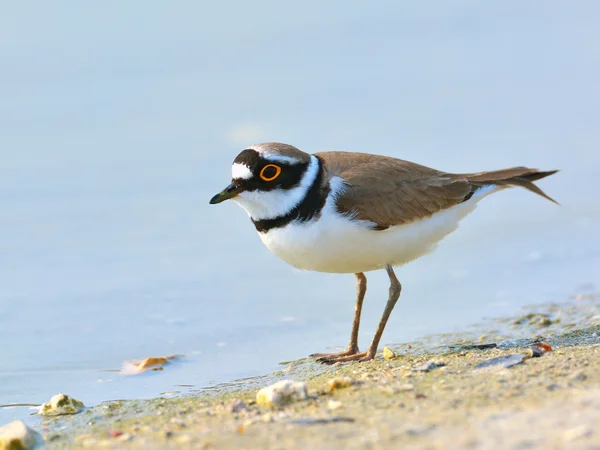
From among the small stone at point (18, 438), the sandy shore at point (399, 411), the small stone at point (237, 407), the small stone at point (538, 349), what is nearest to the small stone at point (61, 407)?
the sandy shore at point (399, 411)

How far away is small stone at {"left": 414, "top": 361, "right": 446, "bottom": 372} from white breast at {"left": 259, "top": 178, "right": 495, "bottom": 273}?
1.03 metres

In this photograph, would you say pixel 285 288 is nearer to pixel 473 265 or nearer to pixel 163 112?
pixel 473 265

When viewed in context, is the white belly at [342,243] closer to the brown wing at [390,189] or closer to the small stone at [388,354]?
the brown wing at [390,189]

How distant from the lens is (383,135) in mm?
10562

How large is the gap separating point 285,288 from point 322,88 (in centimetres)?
371

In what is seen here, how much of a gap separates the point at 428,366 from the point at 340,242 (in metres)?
1.11

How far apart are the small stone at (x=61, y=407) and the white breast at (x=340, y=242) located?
1613mm

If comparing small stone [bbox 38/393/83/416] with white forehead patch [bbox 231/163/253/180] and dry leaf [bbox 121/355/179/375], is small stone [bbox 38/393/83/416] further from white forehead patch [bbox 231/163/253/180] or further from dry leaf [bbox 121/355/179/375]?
white forehead patch [bbox 231/163/253/180]

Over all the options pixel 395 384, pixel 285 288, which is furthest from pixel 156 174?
pixel 395 384

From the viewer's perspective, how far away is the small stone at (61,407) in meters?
5.78

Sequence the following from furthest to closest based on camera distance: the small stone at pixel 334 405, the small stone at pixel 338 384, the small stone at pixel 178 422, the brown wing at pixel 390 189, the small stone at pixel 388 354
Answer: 1. the small stone at pixel 388 354
2. the brown wing at pixel 390 189
3. the small stone at pixel 338 384
4. the small stone at pixel 178 422
5. the small stone at pixel 334 405

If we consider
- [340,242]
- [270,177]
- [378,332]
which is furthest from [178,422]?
[378,332]

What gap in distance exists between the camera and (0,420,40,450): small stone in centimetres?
491

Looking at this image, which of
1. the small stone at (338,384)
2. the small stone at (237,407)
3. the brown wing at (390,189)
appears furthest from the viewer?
the brown wing at (390,189)
